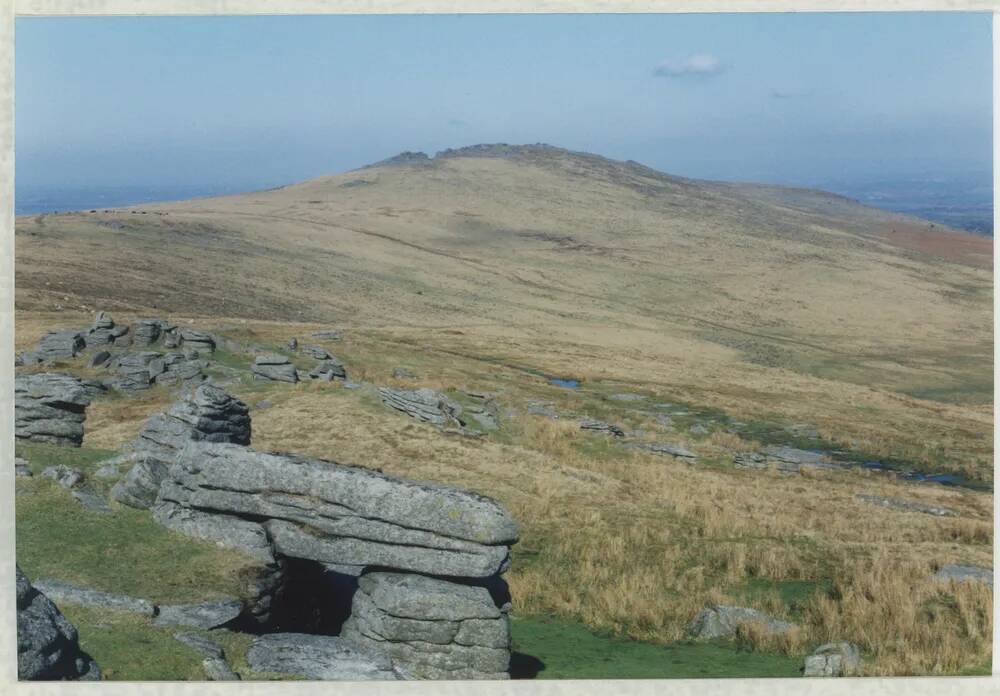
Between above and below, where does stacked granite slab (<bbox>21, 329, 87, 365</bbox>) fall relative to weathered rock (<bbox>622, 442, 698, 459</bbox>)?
above

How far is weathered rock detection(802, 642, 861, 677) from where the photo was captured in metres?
18.7

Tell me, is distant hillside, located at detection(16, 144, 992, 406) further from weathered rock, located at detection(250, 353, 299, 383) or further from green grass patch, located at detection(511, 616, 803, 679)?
green grass patch, located at detection(511, 616, 803, 679)

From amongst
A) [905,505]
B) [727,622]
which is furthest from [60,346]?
[905,505]

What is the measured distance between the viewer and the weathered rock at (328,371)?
47625mm

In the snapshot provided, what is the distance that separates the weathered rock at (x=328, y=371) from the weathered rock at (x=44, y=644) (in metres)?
31.2

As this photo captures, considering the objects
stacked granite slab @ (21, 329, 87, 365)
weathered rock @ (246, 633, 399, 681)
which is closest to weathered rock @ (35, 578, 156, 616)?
weathered rock @ (246, 633, 399, 681)

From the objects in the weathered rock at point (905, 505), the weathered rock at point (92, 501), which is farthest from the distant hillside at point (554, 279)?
the weathered rock at point (92, 501)

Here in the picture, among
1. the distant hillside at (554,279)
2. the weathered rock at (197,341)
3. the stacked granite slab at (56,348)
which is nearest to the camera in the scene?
the stacked granite slab at (56,348)

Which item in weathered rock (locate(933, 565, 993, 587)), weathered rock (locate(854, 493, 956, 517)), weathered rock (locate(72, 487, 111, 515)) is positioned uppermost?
weathered rock (locate(72, 487, 111, 515))

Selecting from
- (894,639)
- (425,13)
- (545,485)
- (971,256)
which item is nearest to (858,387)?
(545,485)

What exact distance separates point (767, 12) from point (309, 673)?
15.9 metres

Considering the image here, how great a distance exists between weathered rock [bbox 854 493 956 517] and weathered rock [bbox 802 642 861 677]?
63.2 feet

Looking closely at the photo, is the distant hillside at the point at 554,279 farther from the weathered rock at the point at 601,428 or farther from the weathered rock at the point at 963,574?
the weathered rock at the point at 963,574

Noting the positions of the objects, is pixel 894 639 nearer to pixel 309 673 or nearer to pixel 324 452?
pixel 309 673
